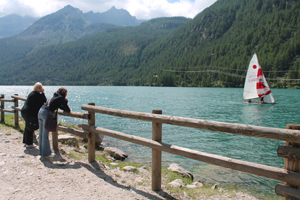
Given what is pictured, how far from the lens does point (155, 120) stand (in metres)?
4.91

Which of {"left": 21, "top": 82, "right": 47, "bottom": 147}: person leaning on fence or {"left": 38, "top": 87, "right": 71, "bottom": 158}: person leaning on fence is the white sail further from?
{"left": 38, "top": 87, "right": 71, "bottom": 158}: person leaning on fence

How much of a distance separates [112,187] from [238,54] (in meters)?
205

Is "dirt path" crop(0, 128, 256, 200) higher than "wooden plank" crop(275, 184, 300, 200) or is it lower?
lower

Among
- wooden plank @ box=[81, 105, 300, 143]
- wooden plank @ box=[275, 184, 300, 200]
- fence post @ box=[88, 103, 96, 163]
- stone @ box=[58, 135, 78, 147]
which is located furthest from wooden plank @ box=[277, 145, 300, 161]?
stone @ box=[58, 135, 78, 147]

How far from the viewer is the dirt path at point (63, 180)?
4.76m

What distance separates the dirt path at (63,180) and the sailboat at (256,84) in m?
41.8

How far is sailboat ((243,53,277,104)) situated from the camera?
43031 mm

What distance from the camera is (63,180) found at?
5430 millimetres

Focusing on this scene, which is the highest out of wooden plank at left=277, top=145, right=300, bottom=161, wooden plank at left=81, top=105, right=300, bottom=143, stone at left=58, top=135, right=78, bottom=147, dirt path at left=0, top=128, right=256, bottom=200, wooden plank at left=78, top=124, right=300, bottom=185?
wooden plank at left=81, top=105, right=300, bottom=143

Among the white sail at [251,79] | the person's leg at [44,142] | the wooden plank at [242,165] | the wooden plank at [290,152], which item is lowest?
the person's leg at [44,142]

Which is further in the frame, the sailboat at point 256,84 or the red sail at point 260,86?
the red sail at point 260,86

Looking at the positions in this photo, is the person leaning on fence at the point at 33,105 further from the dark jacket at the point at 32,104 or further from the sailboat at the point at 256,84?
the sailboat at the point at 256,84

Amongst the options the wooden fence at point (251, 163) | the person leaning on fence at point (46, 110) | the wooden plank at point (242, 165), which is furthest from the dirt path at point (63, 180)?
the wooden plank at point (242, 165)

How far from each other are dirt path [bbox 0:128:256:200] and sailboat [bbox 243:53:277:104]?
137 ft
